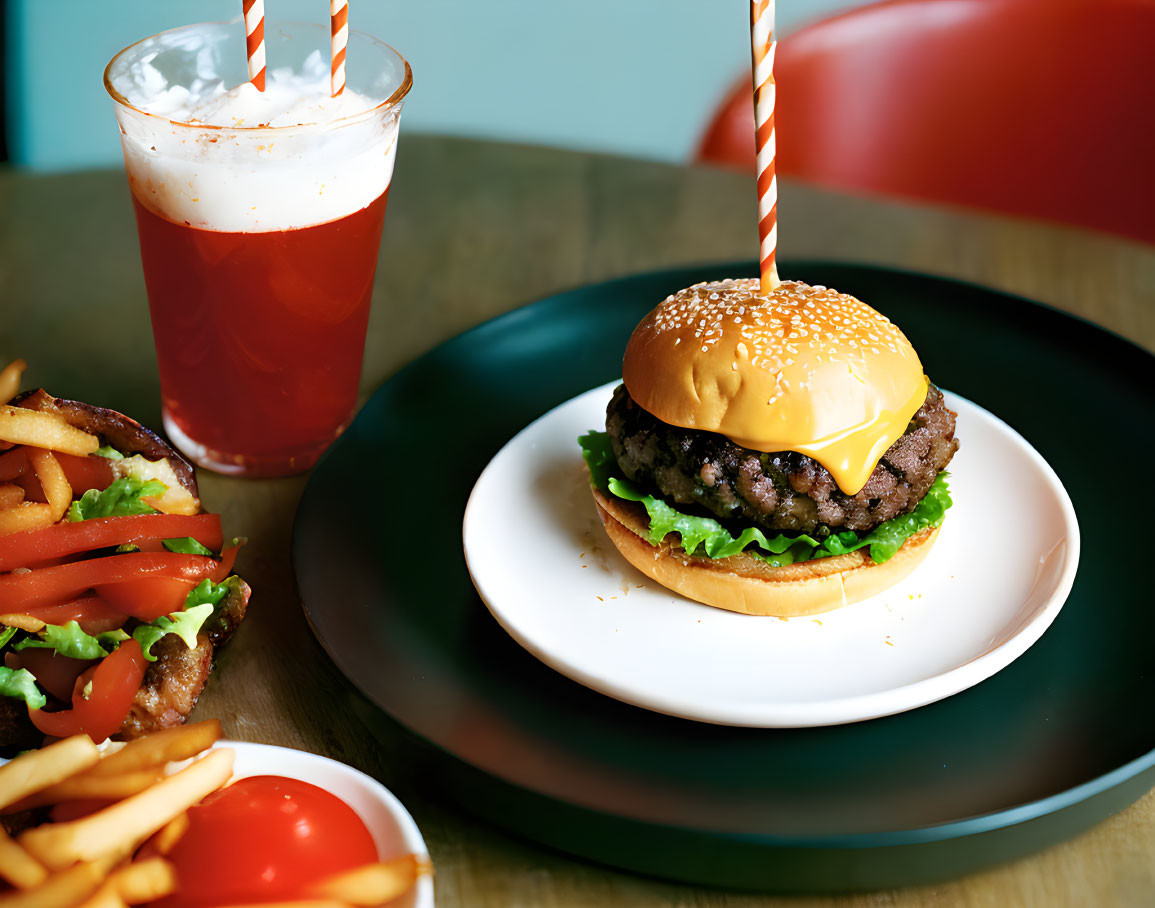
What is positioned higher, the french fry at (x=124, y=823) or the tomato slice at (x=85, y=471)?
the french fry at (x=124, y=823)

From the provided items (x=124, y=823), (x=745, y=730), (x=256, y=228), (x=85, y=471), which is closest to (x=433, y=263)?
(x=256, y=228)

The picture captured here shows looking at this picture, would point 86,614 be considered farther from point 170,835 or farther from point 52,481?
point 170,835

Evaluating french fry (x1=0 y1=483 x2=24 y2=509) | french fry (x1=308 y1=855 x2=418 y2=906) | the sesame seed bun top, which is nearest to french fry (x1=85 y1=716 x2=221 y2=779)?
french fry (x1=308 y1=855 x2=418 y2=906)

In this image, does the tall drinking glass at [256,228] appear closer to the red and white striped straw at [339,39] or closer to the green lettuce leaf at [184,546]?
the red and white striped straw at [339,39]

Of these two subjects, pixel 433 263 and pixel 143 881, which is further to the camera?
pixel 433 263

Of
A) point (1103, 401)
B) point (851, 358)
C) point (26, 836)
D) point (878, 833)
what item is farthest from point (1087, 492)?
point (26, 836)

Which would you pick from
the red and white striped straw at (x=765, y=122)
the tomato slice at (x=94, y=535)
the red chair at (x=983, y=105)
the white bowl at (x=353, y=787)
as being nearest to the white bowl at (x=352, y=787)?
the white bowl at (x=353, y=787)
